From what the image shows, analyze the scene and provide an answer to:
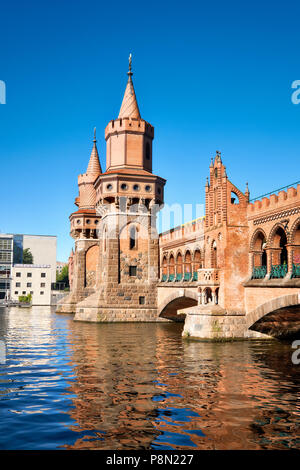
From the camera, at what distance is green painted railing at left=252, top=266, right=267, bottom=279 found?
85.2ft

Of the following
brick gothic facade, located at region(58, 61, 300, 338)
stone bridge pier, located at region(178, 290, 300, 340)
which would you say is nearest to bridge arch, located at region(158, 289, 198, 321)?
brick gothic facade, located at region(58, 61, 300, 338)

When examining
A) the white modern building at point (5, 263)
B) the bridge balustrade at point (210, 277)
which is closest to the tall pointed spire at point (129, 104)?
the bridge balustrade at point (210, 277)

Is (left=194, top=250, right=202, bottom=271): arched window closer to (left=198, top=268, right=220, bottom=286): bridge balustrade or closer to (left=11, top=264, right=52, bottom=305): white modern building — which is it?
(left=198, top=268, right=220, bottom=286): bridge balustrade

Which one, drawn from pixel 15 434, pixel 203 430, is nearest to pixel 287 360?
pixel 203 430

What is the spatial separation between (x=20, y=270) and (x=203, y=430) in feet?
279

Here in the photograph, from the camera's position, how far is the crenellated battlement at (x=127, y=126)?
46156 mm

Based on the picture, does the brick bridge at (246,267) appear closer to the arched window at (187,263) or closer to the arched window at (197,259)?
the arched window at (197,259)

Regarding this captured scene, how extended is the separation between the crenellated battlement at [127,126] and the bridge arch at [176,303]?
1659 cm

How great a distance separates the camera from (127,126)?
4612 centimetres

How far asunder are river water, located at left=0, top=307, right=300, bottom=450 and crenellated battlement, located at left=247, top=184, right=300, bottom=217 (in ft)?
23.7

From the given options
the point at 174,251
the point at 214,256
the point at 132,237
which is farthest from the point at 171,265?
the point at 214,256

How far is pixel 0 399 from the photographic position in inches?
499

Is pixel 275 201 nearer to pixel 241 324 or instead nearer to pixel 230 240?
pixel 230 240

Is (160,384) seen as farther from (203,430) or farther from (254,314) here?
(254,314)
